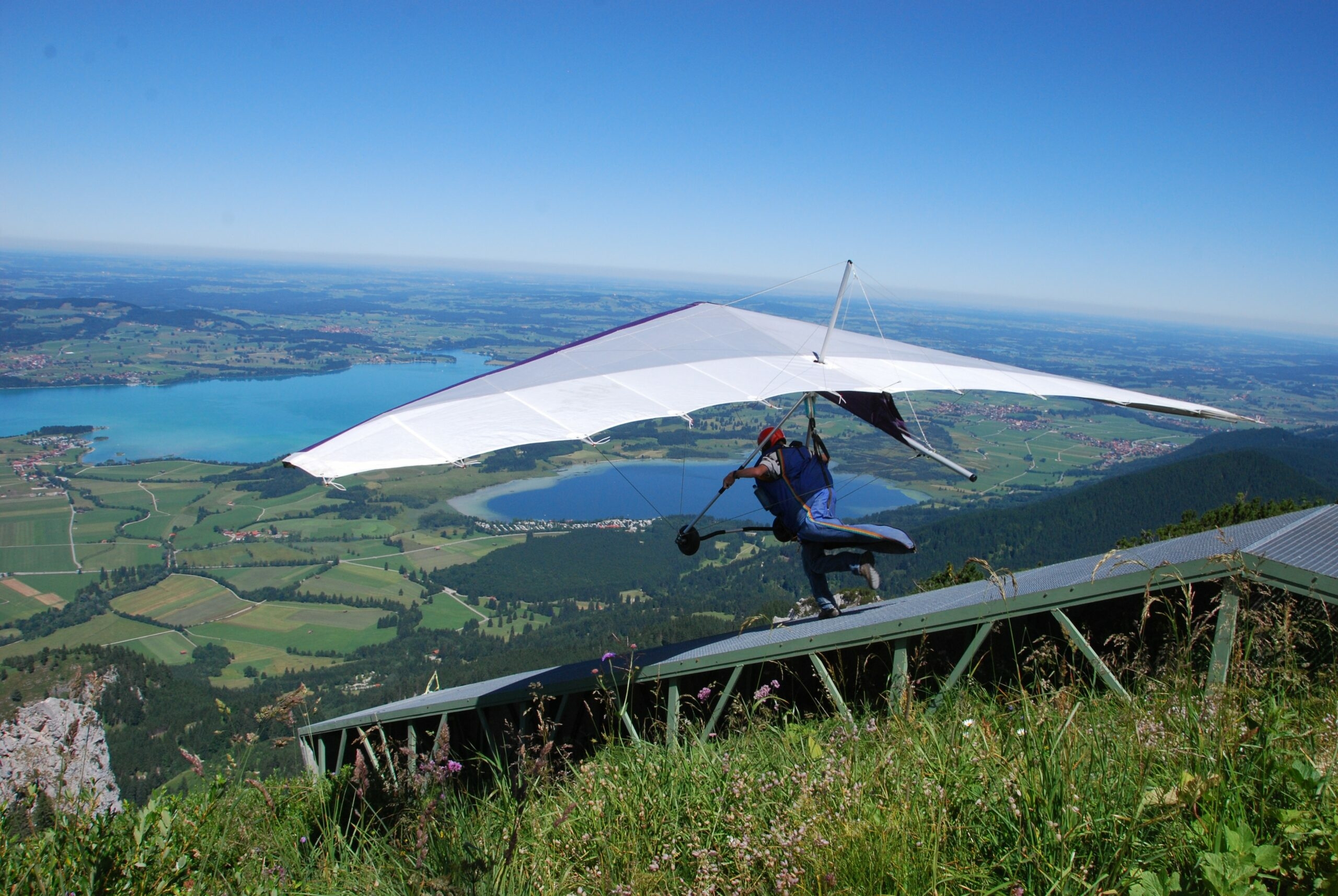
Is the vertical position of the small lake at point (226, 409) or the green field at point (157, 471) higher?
the small lake at point (226, 409)

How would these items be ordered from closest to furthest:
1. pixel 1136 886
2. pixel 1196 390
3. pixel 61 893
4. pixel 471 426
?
1. pixel 1136 886
2. pixel 61 893
3. pixel 471 426
4. pixel 1196 390

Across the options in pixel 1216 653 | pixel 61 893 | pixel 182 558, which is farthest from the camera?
pixel 182 558

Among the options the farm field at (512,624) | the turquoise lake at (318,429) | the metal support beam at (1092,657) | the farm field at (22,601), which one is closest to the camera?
the metal support beam at (1092,657)

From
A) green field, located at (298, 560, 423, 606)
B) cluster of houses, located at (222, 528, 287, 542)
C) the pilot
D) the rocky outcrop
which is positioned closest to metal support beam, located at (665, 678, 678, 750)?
the pilot

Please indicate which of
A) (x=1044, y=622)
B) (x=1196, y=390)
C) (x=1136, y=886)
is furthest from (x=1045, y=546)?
(x=1196, y=390)

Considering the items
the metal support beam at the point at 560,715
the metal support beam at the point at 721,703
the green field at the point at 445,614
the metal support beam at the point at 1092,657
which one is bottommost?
the green field at the point at 445,614

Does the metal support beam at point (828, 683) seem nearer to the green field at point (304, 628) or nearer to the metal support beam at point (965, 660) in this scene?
the metal support beam at point (965, 660)

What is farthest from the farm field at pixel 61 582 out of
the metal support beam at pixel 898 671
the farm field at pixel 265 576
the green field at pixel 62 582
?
the metal support beam at pixel 898 671

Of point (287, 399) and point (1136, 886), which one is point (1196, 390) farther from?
point (287, 399)
